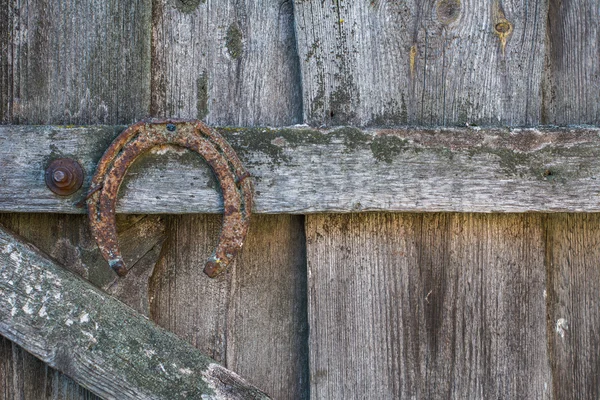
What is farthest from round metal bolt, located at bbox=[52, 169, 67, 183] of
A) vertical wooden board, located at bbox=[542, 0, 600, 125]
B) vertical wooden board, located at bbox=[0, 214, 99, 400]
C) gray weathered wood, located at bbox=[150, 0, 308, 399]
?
vertical wooden board, located at bbox=[542, 0, 600, 125]

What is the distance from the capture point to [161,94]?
4.33 feet

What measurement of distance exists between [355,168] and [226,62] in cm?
43

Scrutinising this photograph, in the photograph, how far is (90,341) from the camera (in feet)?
3.81

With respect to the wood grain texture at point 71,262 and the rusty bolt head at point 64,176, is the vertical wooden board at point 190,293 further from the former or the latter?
the rusty bolt head at point 64,176

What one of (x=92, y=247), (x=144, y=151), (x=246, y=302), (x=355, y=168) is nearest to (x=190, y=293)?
(x=246, y=302)

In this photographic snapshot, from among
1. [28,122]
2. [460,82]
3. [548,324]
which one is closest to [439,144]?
[460,82]

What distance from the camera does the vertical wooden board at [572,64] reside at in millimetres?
1303

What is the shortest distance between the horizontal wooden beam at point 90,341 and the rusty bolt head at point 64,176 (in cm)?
17

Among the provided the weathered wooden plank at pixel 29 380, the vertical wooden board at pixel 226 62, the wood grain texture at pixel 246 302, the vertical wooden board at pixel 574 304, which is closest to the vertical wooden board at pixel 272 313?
the wood grain texture at pixel 246 302

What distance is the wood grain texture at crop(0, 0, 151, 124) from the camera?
1.29m

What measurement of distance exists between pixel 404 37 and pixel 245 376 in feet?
3.09

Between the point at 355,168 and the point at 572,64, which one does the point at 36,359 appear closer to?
the point at 355,168

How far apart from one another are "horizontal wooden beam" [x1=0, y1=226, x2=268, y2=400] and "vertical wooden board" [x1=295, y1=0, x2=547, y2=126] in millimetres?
644

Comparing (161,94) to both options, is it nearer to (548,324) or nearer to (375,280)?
(375,280)
